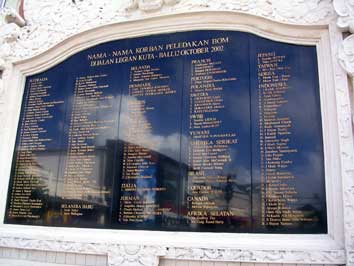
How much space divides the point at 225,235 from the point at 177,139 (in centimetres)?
130

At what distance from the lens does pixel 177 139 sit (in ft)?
15.0

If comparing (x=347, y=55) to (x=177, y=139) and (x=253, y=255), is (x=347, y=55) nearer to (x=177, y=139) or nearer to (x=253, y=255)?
(x=177, y=139)

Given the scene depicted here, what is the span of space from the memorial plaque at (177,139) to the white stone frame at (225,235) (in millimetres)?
95

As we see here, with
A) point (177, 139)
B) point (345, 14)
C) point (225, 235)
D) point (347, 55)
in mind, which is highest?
point (345, 14)

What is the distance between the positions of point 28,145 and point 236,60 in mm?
3225

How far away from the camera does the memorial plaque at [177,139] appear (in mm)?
4094

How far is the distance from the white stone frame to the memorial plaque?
0.31 ft

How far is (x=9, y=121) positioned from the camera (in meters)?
5.44

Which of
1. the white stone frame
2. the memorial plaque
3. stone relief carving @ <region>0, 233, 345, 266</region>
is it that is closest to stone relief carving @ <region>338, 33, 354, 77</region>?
the white stone frame

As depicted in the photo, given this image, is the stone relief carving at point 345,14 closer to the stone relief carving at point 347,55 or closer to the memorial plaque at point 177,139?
the stone relief carving at point 347,55

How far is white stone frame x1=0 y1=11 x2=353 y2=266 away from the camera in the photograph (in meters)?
3.77

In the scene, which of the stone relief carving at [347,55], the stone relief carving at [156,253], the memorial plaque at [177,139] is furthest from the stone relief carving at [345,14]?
the stone relief carving at [156,253]

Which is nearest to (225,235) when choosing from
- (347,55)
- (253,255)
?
(253,255)

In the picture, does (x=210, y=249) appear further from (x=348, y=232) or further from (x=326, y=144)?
(x=326, y=144)
